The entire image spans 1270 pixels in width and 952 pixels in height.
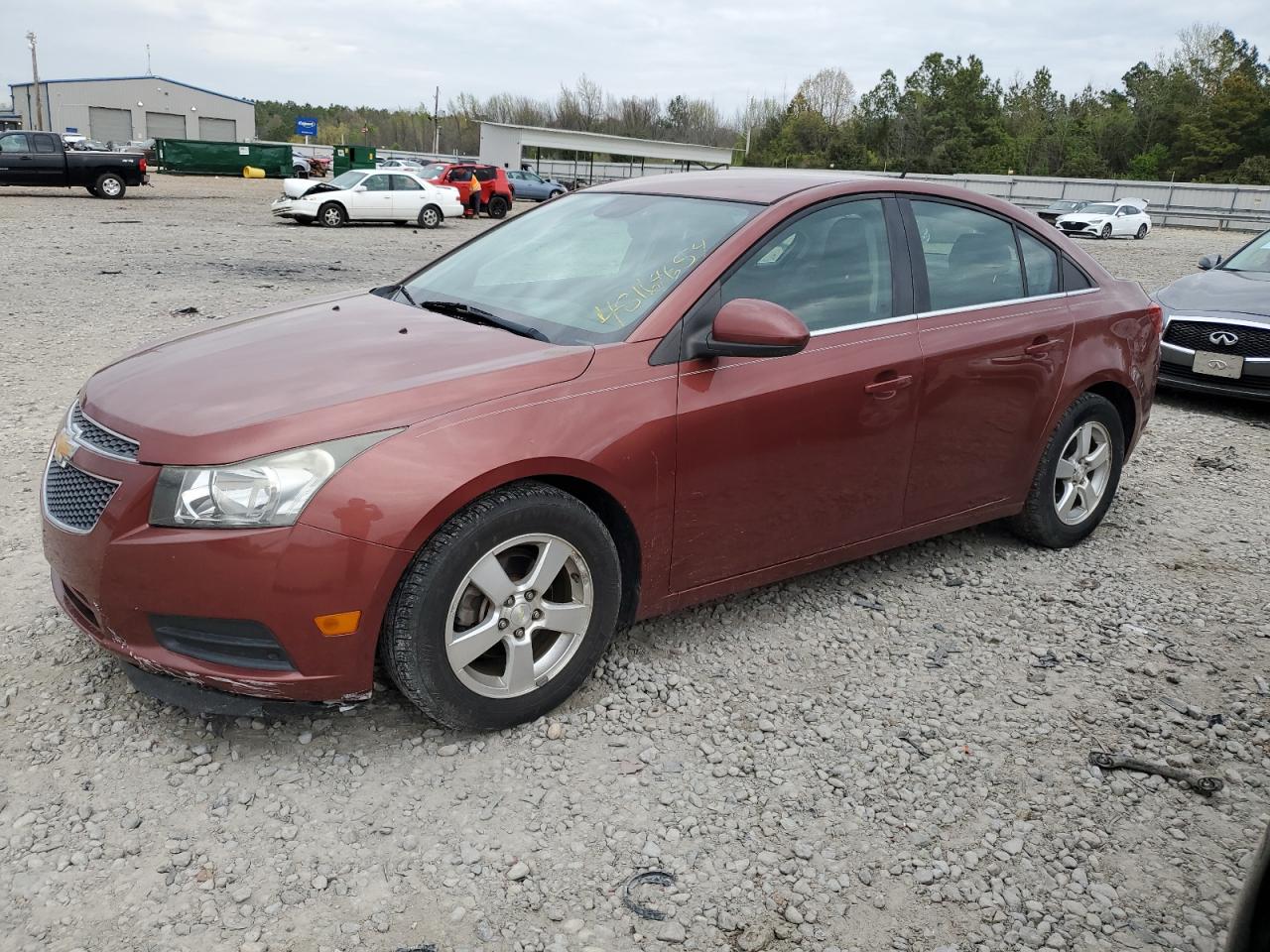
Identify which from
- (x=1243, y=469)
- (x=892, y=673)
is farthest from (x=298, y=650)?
(x=1243, y=469)

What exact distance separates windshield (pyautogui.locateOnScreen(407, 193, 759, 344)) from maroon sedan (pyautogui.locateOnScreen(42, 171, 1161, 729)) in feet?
0.05

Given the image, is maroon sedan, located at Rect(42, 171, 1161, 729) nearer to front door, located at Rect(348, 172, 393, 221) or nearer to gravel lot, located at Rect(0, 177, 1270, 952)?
gravel lot, located at Rect(0, 177, 1270, 952)

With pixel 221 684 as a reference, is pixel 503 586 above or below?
above

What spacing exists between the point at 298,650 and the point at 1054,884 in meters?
2.08

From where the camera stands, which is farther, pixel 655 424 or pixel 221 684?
pixel 655 424

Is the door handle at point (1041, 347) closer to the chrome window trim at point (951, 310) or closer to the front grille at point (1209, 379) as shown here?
the chrome window trim at point (951, 310)

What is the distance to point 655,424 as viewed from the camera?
319cm

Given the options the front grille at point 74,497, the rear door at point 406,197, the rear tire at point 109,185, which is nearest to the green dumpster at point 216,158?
the rear tire at point 109,185

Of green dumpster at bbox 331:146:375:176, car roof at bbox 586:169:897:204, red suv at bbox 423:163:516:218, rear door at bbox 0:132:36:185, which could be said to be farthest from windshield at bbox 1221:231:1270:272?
green dumpster at bbox 331:146:375:176

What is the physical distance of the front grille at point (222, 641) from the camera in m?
2.70

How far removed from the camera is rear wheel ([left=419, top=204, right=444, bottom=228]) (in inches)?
1003

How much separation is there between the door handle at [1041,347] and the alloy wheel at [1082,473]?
1.55ft

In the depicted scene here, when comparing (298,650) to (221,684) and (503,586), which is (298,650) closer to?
(221,684)

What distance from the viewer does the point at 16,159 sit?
25781mm
